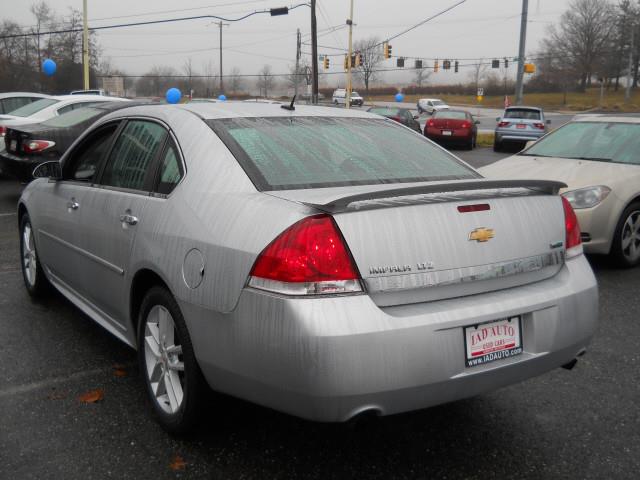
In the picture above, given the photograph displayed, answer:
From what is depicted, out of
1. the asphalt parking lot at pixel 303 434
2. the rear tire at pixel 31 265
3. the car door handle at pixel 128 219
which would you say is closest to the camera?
the asphalt parking lot at pixel 303 434

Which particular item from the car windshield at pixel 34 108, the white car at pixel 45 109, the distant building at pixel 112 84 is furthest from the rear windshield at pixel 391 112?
the distant building at pixel 112 84

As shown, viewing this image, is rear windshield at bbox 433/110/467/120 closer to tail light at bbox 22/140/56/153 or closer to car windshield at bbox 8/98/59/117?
car windshield at bbox 8/98/59/117

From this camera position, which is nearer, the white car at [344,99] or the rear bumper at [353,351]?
the rear bumper at [353,351]

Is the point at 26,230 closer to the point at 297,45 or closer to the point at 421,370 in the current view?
the point at 421,370

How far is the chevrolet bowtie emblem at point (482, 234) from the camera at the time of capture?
8.55 feet

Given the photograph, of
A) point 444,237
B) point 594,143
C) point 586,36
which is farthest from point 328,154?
point 586,36

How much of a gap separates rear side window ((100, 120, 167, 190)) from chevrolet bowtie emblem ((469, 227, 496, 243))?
5.37 feet

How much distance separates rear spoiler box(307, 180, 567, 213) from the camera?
8.00 feet

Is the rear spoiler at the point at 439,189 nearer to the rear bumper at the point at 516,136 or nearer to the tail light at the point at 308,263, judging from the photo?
the tail light at the point at 308,263

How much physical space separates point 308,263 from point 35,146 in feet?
27.6

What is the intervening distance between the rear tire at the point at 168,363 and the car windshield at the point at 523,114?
906 inches

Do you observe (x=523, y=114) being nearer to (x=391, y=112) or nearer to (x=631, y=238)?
(x=391, y=112)

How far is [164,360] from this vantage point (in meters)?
3.04

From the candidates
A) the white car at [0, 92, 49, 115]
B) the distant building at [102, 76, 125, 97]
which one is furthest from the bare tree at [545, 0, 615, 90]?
the white car at [0, 92, 49, 115]
